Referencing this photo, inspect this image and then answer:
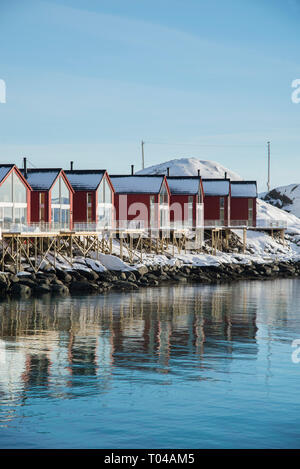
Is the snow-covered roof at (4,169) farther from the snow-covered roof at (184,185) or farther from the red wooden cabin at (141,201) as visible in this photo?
the snow-covered roof at (184,185)

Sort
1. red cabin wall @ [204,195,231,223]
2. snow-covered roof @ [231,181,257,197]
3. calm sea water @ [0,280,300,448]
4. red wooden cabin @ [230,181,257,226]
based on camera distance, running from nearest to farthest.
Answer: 1. calm sea water @ [0,280,300,448]
2. red cabin wall @ [204,195,231,223]
3. red wooden cabin @ [230,181,257,226]
4. snow-covered roof @ [231,181,257,197]

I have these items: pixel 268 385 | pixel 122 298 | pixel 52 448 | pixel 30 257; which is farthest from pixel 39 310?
pixel 52 448

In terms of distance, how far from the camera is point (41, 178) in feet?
162

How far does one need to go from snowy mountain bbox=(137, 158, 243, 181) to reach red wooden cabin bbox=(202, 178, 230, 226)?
7762 centimetres

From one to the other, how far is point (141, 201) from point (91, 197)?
7993 millimetres

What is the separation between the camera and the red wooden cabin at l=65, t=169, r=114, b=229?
5353cm

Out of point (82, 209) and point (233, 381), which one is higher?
point (82, 209)

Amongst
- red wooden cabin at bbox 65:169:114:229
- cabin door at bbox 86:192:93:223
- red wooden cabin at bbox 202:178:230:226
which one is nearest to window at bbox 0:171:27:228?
red wooden cabin at bbox 65:169:114:229

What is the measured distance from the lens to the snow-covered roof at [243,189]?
7788 cm

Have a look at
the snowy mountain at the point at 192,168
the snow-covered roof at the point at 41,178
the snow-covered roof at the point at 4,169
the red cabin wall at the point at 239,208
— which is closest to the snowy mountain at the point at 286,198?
the snowy mountain at the point at 192,168

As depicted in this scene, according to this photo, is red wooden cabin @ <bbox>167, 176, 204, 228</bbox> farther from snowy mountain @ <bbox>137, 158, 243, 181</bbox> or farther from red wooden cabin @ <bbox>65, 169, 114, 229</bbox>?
snowy mountain @ <bbox>137, 158, 243, 181</bbox>

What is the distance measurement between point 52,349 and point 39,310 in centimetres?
1036

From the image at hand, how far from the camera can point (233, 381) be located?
62.1ft
